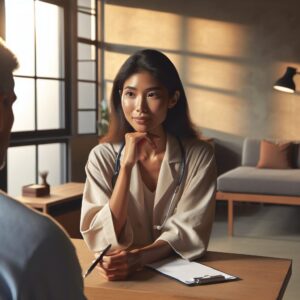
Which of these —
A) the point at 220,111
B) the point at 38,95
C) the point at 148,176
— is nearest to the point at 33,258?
the point at 148,176

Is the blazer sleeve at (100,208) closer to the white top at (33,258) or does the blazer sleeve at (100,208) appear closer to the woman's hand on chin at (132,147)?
the woman's hand on chin at (132,147)

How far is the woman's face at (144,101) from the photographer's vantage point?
1.63 m

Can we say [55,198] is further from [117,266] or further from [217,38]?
[217,38]

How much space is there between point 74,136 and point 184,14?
2010 mm

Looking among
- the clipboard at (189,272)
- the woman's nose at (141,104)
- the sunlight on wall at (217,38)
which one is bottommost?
the clipboard at (189,272)

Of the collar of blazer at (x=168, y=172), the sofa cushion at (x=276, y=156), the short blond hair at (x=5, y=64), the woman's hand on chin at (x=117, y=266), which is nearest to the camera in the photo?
the short blond hair at (x=5, y=64)

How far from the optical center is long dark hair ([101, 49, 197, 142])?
1.64 meters

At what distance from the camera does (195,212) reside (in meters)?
1.64

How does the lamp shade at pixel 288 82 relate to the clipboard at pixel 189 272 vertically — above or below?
above

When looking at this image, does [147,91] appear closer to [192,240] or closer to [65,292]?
[192,240]

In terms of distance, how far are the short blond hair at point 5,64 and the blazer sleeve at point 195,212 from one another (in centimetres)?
100

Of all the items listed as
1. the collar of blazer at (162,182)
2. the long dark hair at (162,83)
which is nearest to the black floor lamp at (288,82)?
the long dark hair at (162,83)

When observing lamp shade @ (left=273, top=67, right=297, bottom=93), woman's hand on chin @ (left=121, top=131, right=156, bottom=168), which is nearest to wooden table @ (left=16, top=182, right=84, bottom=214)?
woman's hand on chin @ (left=121, top=131, right=156, bottom=168)

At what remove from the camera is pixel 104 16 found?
23.4ft
